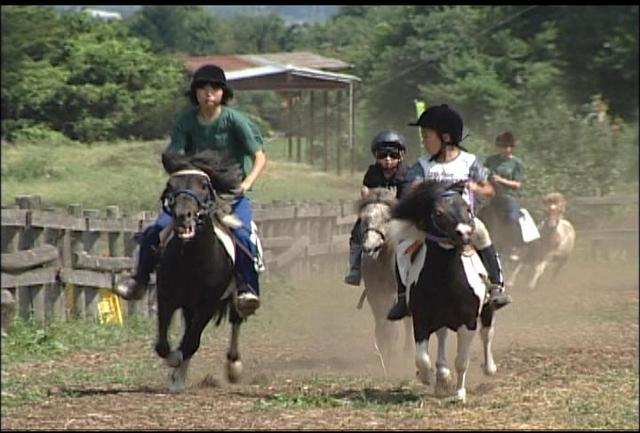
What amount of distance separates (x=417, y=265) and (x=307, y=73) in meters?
19.0

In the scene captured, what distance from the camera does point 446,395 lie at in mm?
12539

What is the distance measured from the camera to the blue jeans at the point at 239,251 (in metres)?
11.6

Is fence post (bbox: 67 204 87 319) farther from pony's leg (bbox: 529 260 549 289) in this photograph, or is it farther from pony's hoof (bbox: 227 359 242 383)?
pony's leg (bbox: 529 260 549 289)

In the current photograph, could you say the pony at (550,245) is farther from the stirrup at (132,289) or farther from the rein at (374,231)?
the stirrup at (132,289)

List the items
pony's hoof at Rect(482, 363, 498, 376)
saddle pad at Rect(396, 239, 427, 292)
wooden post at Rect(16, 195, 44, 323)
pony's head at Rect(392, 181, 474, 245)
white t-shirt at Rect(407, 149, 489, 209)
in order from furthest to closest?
wooden post at Rect(16, 195, 44, 323) → pony's hoof at Rect(482, 363, 498, 376) → saddle pad at Rect(396, 239, 427, 292) → white t-shirt at Rect(407, 149, 489, 209) → pony's head at Rect(392, 181, 474, 245)

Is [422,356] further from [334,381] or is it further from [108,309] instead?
[108,309]

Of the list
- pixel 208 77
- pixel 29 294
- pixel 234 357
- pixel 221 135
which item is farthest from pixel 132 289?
pixel 29 294

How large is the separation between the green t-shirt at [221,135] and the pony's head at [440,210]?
123 cm

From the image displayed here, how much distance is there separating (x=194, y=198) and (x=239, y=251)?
3.52 ft

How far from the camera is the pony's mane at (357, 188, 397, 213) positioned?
1202 cm

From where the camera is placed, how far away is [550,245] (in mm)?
24328

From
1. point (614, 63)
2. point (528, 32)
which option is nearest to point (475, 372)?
point (614, 63)

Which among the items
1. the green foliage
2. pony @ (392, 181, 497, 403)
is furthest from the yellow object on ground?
the green foliage

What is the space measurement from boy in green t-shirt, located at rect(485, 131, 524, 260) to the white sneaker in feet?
22.6
